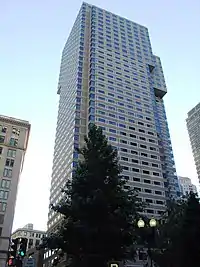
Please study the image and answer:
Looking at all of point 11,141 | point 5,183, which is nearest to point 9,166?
point 5,183

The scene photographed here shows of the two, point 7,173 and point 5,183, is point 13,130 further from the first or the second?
point 5,183

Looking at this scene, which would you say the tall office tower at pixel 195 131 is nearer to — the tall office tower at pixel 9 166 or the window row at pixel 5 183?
the tall office tower at pixel 9 166

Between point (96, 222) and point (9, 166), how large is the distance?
58.7 metres

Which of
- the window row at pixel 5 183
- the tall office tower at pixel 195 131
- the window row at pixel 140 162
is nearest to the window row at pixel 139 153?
the window row at pixel 140 162

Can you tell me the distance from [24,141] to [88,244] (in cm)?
6392

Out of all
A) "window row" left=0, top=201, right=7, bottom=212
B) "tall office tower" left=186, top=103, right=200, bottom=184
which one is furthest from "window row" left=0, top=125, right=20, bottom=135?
"tall office tower" left=186, top=103, right=200, bottom=184

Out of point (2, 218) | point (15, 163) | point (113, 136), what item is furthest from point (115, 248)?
point (113, 136)

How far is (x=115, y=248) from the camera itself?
18.1 m

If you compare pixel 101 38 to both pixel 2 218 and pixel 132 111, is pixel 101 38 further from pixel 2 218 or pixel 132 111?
pixel 2 218

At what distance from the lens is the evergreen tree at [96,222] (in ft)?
57.8

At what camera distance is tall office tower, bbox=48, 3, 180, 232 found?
108 metres

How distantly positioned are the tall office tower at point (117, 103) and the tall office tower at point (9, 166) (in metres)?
28.4

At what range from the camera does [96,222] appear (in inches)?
Result: 709

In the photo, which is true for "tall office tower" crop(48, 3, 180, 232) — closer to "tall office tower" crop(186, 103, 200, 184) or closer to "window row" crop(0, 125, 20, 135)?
"window row" crop(0, 125, 20, 135)
